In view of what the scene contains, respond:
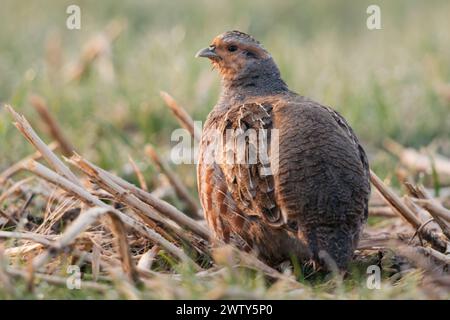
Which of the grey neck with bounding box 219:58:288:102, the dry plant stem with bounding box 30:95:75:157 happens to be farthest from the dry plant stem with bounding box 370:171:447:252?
the dry plant stem with bounding box 30:95:75:157

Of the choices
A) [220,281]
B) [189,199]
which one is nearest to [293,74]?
[189,199]

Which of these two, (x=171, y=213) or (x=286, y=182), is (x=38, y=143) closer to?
(x=171, y=213)

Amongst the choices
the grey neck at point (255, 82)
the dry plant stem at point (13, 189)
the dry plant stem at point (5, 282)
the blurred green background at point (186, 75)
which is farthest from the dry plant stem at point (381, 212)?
the dry plant stem at point (5, 282)

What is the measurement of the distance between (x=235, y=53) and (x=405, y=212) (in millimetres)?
1470

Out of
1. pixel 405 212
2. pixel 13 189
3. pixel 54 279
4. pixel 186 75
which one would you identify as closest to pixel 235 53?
pixel 405 212

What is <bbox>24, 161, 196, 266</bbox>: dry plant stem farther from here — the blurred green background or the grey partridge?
the blurred green background

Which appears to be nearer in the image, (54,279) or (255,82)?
(54,279)

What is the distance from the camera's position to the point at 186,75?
27.7ft

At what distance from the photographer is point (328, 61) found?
9242 mm

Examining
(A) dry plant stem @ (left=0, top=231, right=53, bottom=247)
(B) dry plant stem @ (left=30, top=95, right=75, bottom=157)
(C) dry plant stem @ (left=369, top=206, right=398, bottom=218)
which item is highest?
(B) dry plant stem @ (left=30, top=95, right=75, bottom=157)

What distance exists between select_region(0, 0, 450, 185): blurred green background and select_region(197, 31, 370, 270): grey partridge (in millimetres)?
1688

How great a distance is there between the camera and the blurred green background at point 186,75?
769 cm

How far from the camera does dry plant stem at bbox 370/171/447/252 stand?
5.00 metres
